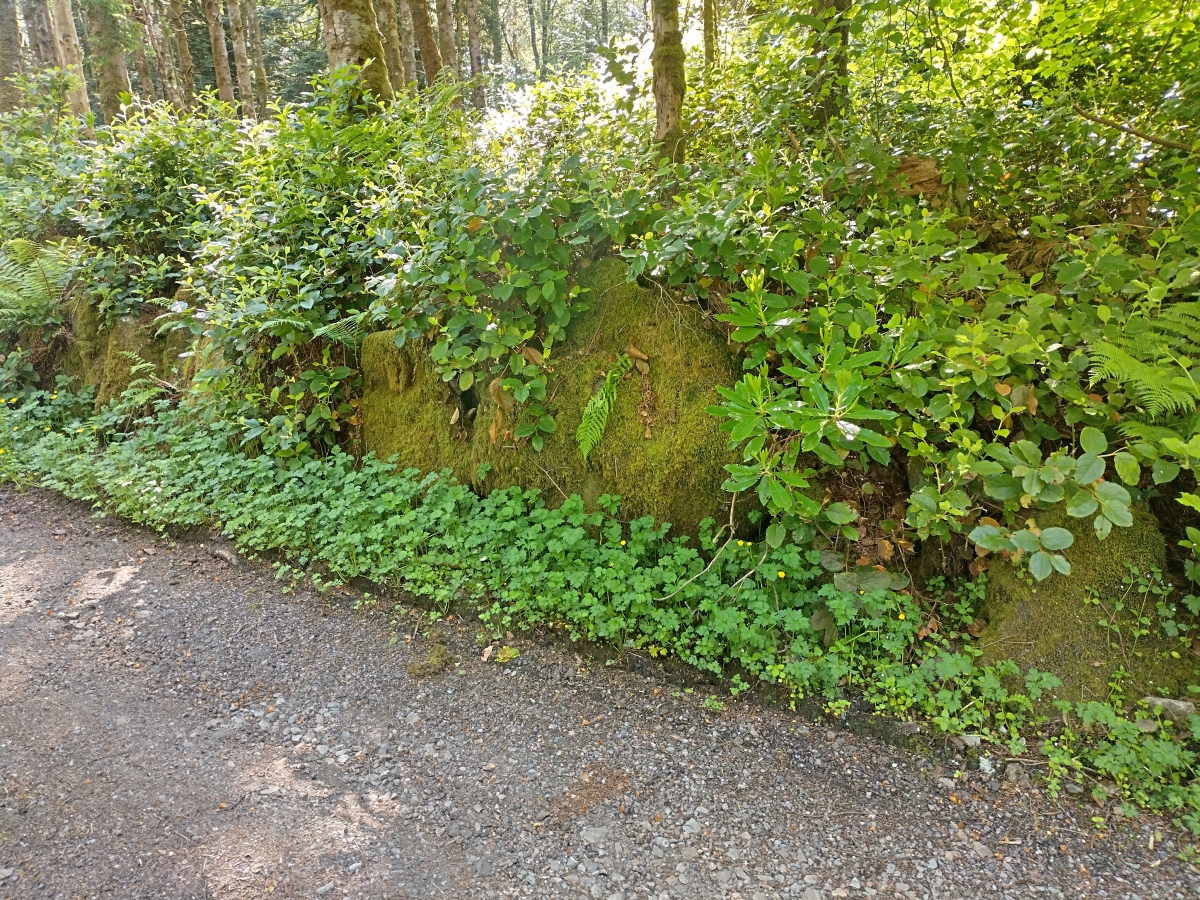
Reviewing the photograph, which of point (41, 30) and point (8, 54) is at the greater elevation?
point (41, 30)

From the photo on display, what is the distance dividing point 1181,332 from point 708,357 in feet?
7.25

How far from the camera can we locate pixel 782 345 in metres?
3.18

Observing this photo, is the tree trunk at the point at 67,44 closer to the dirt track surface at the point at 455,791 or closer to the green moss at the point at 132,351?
the green moss at the point at 132,351

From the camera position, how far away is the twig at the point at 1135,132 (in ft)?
11.3

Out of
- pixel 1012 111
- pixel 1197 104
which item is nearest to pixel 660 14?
pixel 1012 111

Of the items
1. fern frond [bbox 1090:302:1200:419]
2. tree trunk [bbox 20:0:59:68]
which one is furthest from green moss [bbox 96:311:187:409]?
tree trunk [bbox 20:0:59:68]

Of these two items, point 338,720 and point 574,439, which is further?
point 574,439

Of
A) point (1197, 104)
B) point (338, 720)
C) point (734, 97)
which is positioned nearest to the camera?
point (338, 720)

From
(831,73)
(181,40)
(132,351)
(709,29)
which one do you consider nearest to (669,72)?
(831,73)

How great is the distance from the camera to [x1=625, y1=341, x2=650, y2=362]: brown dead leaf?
393 centimetres

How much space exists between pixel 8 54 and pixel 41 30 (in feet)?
6.52

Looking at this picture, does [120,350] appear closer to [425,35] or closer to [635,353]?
[635,353]

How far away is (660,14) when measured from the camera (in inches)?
209

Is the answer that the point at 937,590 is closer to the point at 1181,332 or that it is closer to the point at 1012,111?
the point at 1181,332
